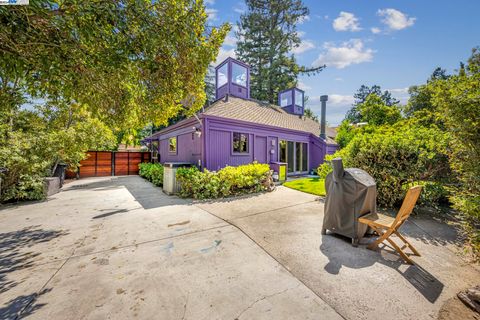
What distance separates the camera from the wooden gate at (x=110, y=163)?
1404cm

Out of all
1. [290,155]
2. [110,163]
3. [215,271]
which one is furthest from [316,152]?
[110,163]

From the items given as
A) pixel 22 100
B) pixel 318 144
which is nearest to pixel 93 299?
pixel 22 100

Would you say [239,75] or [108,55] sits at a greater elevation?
[239,75]

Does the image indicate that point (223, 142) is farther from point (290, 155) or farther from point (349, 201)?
point (349, 201)

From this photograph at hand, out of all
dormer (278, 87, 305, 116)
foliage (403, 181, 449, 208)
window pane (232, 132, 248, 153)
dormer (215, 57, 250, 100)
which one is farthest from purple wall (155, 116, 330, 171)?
foliage (403, 181, 449, 208)

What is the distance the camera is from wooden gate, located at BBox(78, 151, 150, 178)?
1404 cm

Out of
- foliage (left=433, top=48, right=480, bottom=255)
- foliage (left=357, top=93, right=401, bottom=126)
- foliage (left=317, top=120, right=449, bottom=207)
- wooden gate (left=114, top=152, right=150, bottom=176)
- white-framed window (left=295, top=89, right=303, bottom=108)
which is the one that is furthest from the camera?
white-framed window (left=295, top=89, right=303, bottom=108)

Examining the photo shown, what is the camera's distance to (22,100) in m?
4.59

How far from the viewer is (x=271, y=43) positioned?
24.5 m

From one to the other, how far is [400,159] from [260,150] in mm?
6357

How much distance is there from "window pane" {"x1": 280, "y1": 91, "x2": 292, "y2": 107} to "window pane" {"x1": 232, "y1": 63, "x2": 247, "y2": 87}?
17.3 feet

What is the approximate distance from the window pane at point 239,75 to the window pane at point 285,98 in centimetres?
527

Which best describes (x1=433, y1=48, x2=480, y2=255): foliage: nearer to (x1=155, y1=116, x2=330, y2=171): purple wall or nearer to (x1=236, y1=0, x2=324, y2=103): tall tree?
(x1=155, y1=116, x2=330, y2=171): purple wall

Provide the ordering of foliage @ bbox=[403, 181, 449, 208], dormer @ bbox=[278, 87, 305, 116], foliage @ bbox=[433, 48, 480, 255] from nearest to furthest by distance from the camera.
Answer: foliage @ bbox=[433, 48, 480, 255]
foliage @ bbox=[403, 181, 449, 208]
dormer @ bbox=[278, 87, 305, 116]
